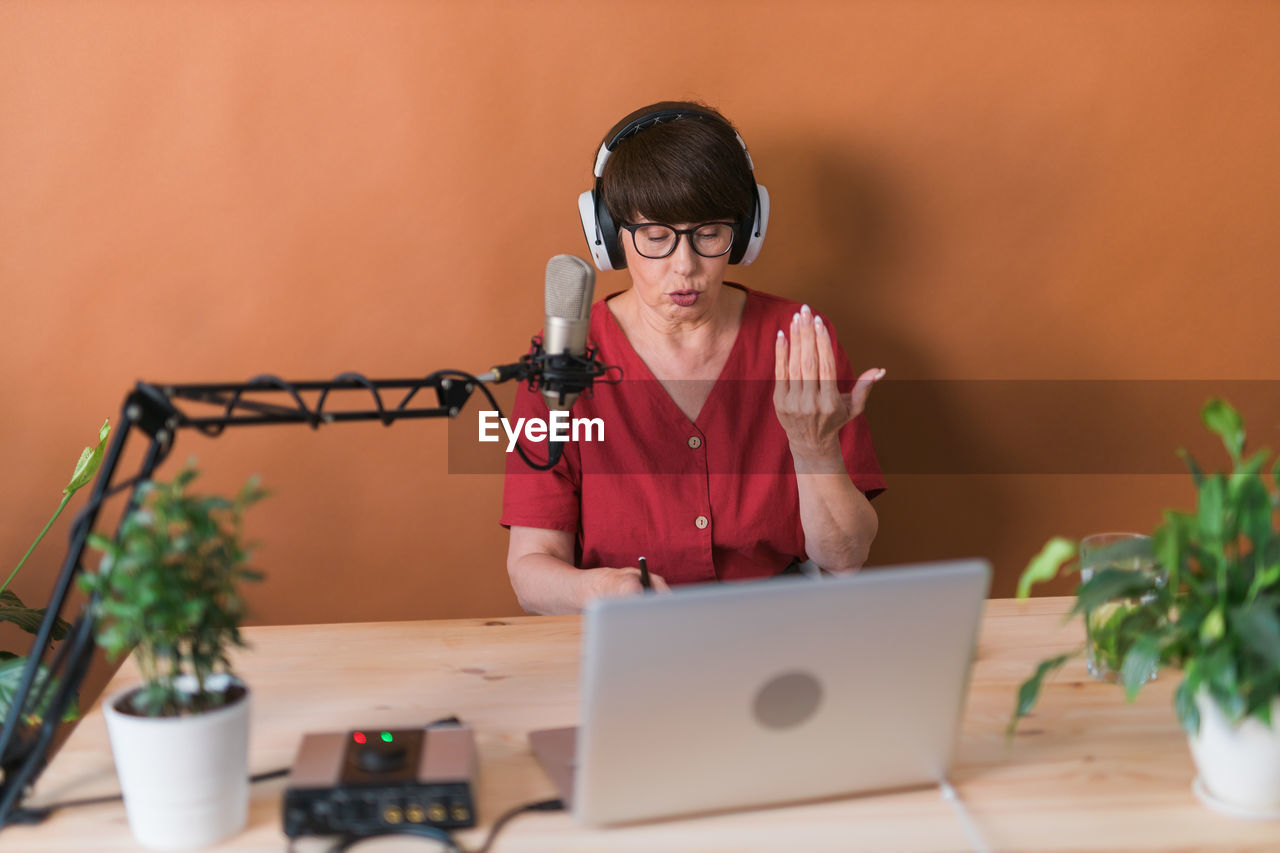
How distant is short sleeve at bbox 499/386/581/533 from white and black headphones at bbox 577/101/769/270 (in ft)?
0.92

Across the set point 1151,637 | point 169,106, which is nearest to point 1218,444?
point 1151,637

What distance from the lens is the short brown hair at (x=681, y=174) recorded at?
1752 millimetres

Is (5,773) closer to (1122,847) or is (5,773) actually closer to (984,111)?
(1122,847)

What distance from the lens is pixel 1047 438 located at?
245cm

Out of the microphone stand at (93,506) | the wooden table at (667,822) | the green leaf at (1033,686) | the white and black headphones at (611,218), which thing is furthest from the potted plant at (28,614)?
the green leaf at (1033,686)

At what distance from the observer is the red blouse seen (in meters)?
1.89

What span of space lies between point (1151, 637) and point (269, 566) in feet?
5.75

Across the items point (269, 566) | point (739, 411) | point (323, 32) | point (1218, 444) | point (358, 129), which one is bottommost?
point (269, 566)

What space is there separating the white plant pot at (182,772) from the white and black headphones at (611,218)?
1069 mm

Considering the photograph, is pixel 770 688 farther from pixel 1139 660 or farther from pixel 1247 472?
pixel 1247 472

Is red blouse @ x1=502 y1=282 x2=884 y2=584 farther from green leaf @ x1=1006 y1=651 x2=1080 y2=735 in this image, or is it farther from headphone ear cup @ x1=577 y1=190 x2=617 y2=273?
green leaf @ x1=1006 y1=651 x2=1080 y2=735

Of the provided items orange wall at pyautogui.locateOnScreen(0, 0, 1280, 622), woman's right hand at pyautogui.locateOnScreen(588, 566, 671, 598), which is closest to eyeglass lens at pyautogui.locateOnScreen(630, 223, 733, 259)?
orange wall at pyautogui.locateOnScreen(0, 0, 1280, 622)

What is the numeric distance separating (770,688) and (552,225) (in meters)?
1.45

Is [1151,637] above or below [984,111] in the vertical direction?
below
